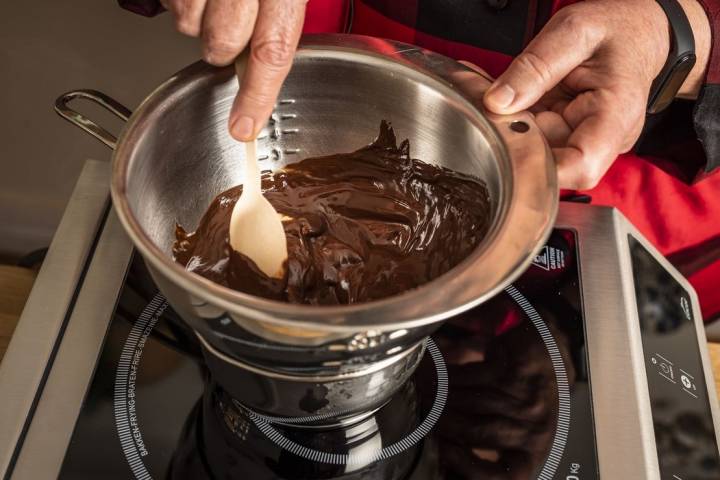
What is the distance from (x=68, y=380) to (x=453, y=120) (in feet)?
1.43

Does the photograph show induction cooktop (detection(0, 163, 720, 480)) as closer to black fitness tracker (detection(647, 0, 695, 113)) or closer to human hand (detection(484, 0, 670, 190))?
human hand (detection(484, 0, 670, 190))

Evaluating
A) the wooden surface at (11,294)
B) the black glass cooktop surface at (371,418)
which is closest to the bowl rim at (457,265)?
the black glass cooktop surface at (371,418)

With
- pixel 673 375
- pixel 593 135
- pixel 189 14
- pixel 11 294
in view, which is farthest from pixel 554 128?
pixel 11 294

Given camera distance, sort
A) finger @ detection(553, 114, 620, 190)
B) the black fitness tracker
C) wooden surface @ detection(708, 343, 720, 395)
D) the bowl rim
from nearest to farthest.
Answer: the bowl rim < finger @ detection(553, 114, 620, 190) < the black fitness tracker < wooden surface @ detection(708, 343, 720, 395)

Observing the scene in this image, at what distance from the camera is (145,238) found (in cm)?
55

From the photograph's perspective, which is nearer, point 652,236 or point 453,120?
point 453,120

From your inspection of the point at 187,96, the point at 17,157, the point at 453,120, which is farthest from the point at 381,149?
the point at 17,157

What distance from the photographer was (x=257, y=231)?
28.9 inches

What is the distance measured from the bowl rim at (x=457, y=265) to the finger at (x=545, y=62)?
17 millimetres

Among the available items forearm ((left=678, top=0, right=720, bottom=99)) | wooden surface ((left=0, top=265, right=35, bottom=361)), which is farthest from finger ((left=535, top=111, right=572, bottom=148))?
wooden surface ((left=0, top=265, right=35, bottom=361))

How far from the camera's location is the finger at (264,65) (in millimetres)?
671

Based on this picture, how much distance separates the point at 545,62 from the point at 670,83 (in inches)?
10.3

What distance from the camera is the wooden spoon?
28.8 inches

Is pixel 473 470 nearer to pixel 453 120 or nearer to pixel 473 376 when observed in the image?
pixel 473 376
